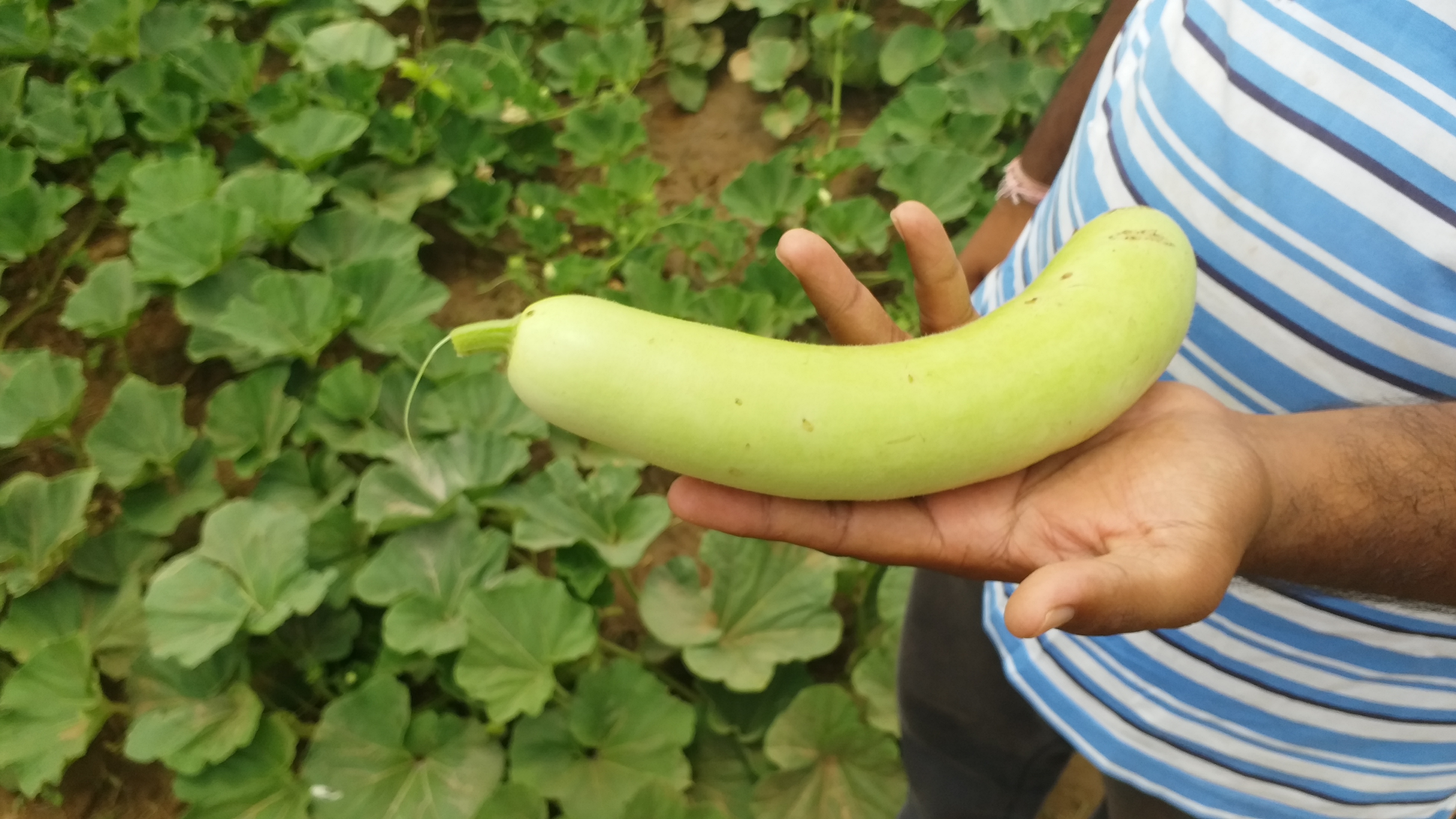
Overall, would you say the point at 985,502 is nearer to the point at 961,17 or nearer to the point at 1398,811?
the point at 1398,811

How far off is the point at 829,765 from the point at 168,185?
2.68 metres

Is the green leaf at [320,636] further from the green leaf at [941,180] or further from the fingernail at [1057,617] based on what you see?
the green leaf at [941,180]

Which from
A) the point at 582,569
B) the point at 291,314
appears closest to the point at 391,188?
the point at 291,314

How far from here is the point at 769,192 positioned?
2.91 meters

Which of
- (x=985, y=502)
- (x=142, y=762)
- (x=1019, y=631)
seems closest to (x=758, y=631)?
(x=985, y=502)

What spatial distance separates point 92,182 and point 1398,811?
3795mm

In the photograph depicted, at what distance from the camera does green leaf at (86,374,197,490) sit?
224 cm

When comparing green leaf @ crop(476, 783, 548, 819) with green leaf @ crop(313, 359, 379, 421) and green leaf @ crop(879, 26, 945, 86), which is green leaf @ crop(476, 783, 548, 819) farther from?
green leaf @ crop(879, 26, 945, 86)

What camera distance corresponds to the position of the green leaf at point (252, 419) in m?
2.33

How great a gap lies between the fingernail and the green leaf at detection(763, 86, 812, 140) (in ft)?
9.27

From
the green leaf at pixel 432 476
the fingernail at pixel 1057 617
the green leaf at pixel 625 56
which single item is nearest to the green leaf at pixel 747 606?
the green leaf at pixel 432 476

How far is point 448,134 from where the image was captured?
3.07m

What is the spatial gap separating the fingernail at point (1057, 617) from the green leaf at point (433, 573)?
149 cm

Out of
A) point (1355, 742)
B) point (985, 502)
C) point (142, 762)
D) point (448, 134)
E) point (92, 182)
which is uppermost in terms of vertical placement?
point (985, 502)
